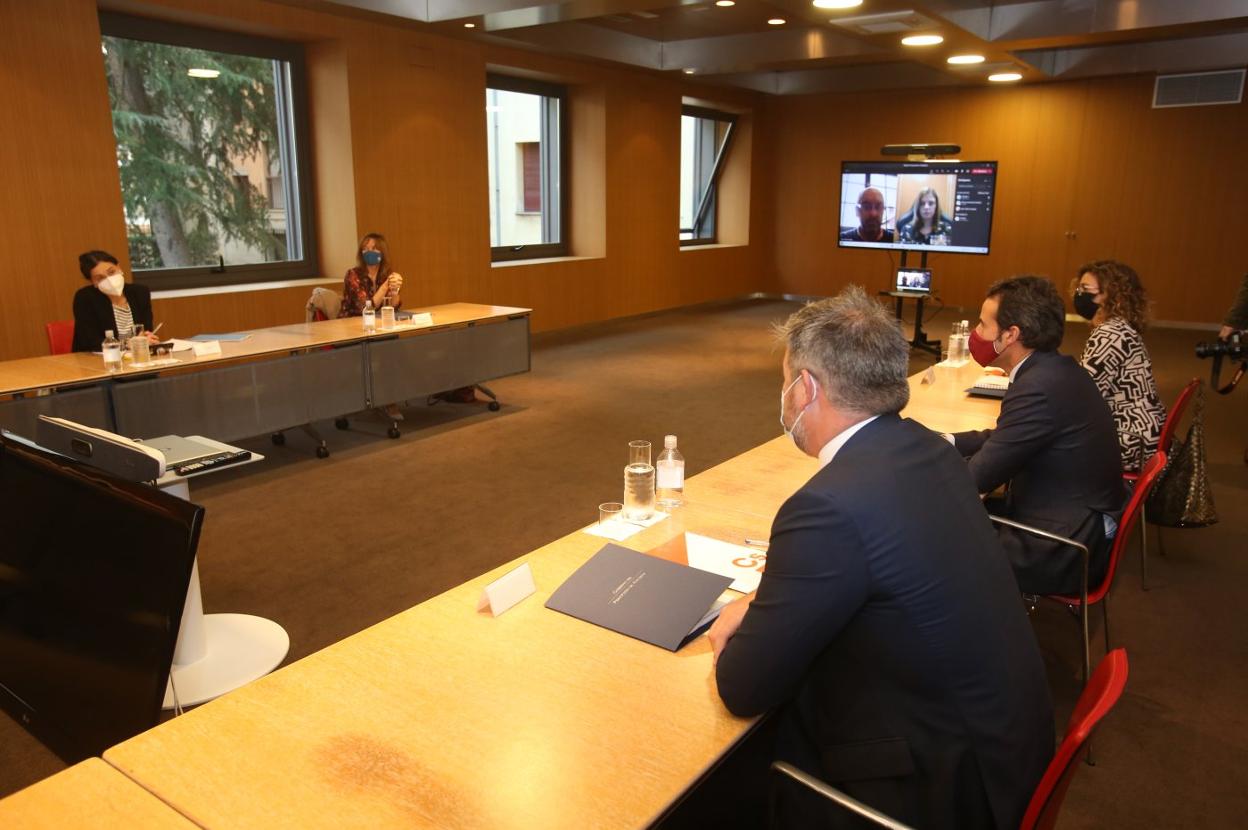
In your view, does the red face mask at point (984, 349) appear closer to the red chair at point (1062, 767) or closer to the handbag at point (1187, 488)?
the handbag at point (1187, 488)

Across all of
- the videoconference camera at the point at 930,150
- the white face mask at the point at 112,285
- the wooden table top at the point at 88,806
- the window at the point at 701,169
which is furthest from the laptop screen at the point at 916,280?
the wooden table top at the point at 88,806

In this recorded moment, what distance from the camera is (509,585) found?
1864mm

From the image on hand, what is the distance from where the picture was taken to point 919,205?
870 cm

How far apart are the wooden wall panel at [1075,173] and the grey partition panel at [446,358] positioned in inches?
279

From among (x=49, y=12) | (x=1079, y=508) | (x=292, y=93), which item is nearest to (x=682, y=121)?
(x=292, y=93)

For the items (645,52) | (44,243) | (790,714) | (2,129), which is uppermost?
(645,52)

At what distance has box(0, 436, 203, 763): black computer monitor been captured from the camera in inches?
50.9

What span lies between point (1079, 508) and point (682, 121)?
974cm

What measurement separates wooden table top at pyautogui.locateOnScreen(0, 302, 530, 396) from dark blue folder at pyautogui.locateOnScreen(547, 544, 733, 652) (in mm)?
3253

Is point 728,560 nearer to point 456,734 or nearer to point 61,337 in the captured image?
point 456,734

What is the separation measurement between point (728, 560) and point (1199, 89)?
10584 millimetres

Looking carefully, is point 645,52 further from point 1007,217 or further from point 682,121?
point 1007,217

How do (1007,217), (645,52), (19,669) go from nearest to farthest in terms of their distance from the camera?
1. (19,669)
2. (645,52)
3. (1007,217)

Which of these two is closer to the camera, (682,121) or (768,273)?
(682,121)
